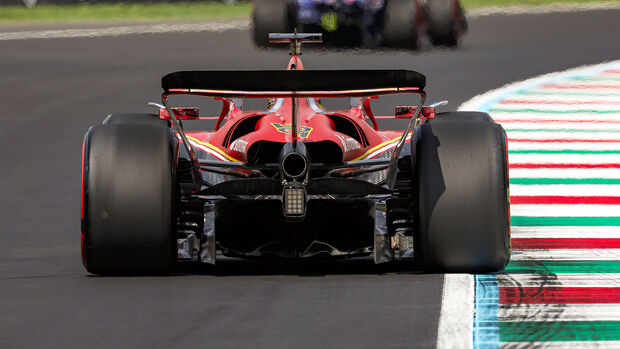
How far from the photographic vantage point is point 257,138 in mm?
8742

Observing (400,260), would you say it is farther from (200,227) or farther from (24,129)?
(24,129)

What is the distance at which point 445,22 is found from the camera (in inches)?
974

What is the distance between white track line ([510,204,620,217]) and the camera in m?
10.7

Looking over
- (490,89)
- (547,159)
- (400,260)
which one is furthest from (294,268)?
(490,89)

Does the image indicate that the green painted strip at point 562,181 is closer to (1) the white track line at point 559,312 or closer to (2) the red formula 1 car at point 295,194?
(2) the red formula 1 car at point 295,194

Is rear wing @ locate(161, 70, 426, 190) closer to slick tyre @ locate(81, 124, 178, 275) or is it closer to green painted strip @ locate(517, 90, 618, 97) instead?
slick tyre @ locate(81, 124, 178, 275)

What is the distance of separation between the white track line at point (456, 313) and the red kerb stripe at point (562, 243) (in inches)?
59.0

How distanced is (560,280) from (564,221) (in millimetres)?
2646

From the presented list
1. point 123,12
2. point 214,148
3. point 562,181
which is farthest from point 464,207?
point 123,12

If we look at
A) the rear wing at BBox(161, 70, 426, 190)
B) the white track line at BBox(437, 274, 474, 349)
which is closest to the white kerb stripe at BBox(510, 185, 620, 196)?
the white track line at BBox(437, 274, 474, 349)

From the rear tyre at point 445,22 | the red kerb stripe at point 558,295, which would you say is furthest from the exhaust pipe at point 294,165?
the rear tyre at point 445,22

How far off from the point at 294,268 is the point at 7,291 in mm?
1592

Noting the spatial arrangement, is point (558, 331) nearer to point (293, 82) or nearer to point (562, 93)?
point (293, 82)

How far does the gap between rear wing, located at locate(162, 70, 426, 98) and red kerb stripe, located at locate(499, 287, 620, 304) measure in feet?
3.63
